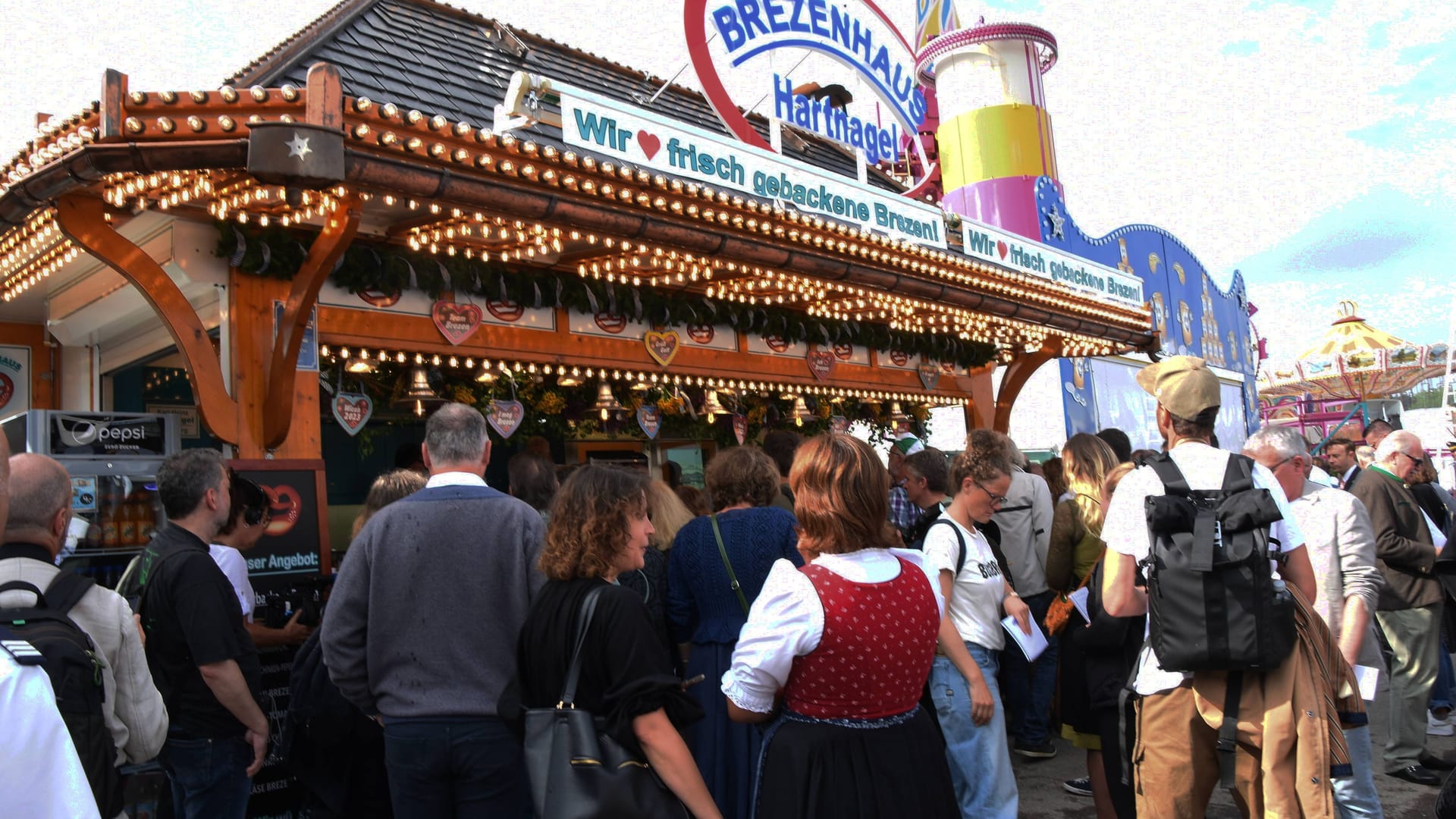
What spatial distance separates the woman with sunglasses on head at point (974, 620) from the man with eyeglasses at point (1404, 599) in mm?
2979

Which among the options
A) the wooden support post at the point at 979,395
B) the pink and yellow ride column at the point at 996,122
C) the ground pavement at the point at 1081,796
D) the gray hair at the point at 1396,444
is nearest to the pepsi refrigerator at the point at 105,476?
the ground pavement at the point at 1081,796

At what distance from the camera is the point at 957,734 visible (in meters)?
3.76

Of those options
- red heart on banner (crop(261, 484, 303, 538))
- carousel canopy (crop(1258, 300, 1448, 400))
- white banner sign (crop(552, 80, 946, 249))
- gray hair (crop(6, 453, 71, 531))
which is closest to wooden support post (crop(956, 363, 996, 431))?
white banner sign (crop(552, 80, 946, 249))

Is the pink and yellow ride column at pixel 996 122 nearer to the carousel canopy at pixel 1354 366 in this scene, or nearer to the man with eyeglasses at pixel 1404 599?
the man with eyeglasses at pixel 1404 599

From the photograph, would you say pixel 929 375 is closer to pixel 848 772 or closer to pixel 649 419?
pixel 649 419

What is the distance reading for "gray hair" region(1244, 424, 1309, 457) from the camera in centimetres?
390

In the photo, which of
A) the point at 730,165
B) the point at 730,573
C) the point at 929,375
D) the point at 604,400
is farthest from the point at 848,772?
the point at 929,375

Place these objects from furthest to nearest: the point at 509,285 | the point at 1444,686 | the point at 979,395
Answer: the point at 979,395, the point at 509,285, the point at 1444,686

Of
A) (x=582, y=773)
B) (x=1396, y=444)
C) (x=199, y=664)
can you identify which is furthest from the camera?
(x=1396, y=444)

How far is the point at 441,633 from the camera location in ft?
9.46

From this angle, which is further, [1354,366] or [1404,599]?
[1354,366]

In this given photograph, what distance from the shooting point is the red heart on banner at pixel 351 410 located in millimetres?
6387

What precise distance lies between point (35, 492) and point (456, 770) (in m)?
1.39

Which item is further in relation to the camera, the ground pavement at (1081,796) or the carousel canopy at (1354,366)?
the carousel canopy at (1354,366)
